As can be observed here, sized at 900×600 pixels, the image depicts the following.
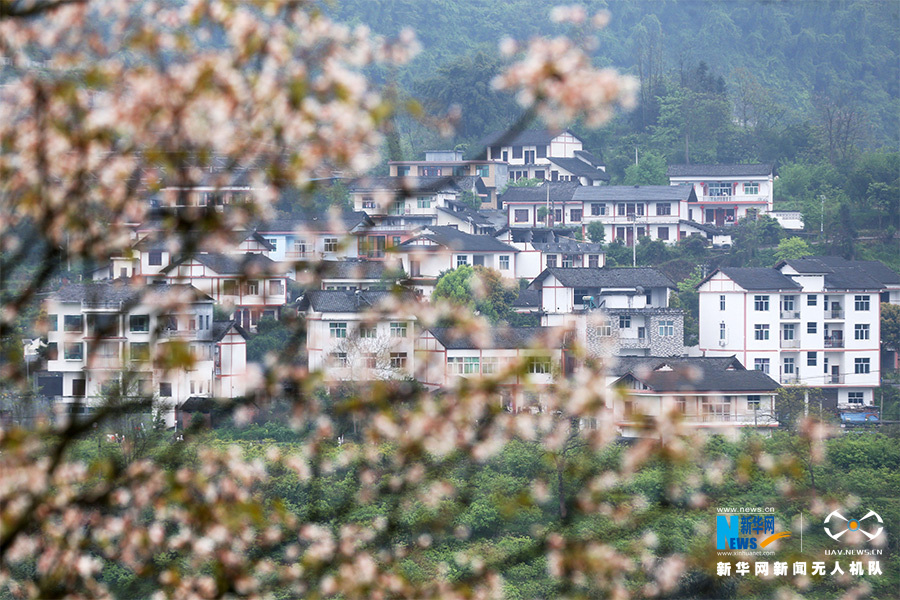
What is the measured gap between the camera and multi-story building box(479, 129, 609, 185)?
104ft

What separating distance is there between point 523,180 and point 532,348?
2928 cm

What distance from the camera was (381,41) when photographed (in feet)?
7.90

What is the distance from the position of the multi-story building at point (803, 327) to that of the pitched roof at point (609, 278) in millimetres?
1159

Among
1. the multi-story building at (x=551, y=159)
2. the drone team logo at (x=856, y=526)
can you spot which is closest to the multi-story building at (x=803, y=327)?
the drone team logo at (x=856, y=526)

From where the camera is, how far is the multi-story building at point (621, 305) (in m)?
20.7

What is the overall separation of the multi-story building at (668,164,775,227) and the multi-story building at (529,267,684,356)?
28.1 ft

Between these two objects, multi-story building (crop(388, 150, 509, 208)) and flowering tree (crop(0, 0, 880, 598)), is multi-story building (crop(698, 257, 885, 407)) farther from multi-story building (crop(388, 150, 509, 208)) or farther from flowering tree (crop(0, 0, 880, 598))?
flowering tree (crop(0, 0, 880, 598))

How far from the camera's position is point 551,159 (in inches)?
1266

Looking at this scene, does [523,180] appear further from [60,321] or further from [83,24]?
[83,24]

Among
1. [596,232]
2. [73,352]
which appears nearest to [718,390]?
[596,232]

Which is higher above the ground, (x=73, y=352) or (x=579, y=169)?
→ (x=579, y=169)

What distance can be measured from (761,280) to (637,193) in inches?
303

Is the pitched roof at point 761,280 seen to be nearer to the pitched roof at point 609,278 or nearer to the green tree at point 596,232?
the pitched roof at point 609,278

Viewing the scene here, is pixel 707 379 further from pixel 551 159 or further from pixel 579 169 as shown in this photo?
pixel 551 159
